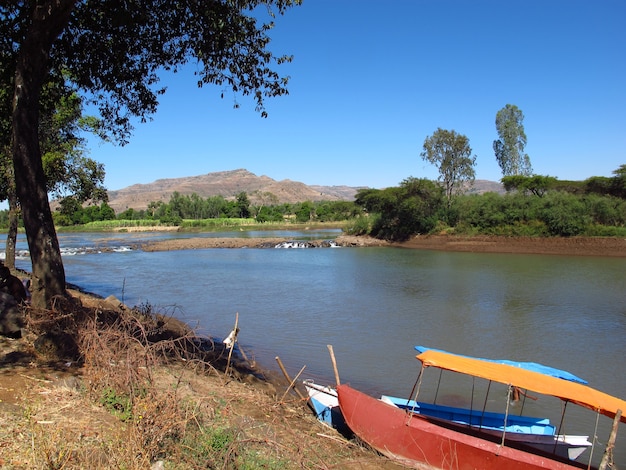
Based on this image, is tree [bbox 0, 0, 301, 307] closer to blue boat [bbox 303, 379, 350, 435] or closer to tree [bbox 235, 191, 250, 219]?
blue boat [bbox 303, 379, 350, 435]

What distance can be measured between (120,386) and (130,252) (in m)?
42.6

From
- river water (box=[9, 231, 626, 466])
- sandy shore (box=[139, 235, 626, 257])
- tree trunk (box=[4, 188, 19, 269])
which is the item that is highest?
tree trunk (box=[4, 188, 19, 269])

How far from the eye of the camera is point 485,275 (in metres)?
27.0

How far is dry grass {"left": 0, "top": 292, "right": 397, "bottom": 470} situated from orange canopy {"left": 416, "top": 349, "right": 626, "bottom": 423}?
1581 mm

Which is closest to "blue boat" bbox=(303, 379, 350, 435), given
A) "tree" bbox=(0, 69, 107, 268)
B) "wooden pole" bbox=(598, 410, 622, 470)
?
"wooden pole" bbox=(598, 410, 622, 470)

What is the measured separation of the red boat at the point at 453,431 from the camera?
5887 millimetres

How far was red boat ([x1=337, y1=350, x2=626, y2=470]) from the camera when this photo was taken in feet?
19.3

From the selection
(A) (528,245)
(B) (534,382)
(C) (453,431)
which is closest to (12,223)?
(C) (453,431)

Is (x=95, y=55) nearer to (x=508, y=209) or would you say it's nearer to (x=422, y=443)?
(x=422, y=443)

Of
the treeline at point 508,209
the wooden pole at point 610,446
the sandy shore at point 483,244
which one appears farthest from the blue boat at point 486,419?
the treeline at point 508,209

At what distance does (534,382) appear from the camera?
20.2ft

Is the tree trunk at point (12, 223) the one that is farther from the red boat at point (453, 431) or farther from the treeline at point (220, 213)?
the treeline at point (220, 213)

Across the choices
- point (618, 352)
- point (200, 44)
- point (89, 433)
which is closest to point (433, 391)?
point (618, 352)

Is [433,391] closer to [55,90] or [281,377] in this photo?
[281,377]
